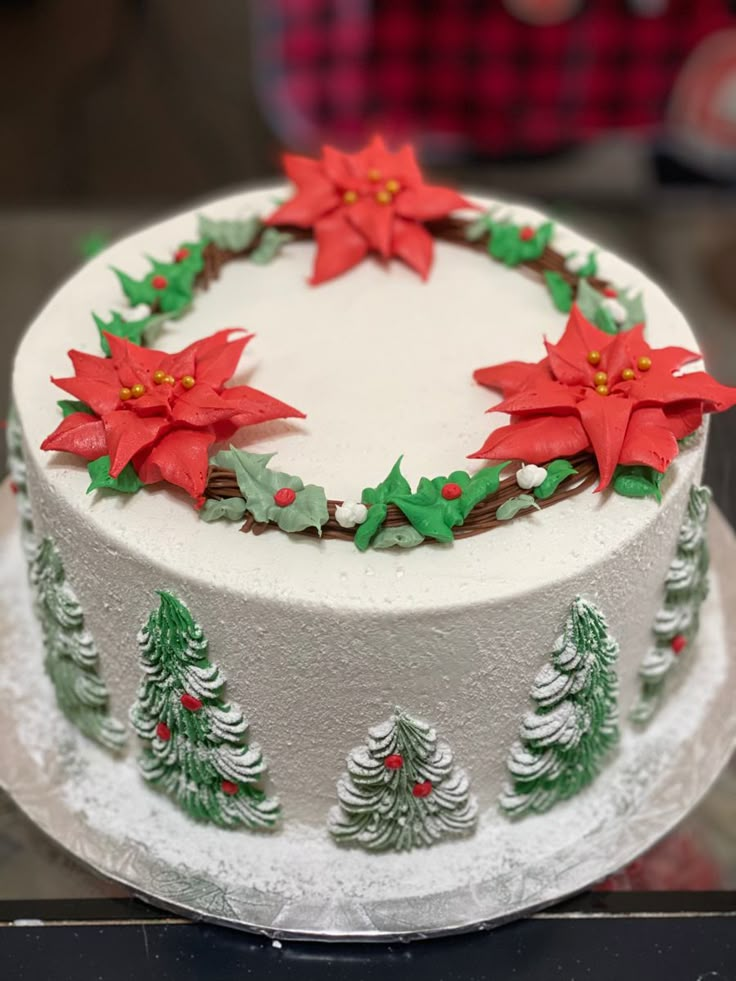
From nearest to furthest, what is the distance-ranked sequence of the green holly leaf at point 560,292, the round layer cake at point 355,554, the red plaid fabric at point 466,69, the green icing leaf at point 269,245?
the round layer cake at point 355,554
the green holly leaf at point 560,292
the green icing leaf at point 269,245
the red plaid fabric at point 466,69

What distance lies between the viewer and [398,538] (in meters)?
1.71

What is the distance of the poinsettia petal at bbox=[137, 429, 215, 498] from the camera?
174 cm

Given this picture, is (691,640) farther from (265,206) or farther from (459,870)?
(265,206)

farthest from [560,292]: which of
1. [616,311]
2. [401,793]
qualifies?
[401,793]

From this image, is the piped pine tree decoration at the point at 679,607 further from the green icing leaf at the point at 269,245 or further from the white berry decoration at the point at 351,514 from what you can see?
the green icing leaf at the point at 269,245

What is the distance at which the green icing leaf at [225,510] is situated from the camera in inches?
68.7

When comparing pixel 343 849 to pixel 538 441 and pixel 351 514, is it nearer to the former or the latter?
pixel 351 514

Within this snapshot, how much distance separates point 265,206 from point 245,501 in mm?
835

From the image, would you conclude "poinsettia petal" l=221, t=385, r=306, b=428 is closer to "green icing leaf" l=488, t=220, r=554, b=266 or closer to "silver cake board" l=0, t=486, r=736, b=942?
"silver cake board" l=0, t=486, r=736, b=942

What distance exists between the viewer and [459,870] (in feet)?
6.34

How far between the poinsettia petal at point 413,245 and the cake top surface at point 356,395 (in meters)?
0.02

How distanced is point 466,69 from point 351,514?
2.75 meters

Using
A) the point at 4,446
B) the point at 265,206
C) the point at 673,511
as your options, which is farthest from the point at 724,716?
the point at 4,446

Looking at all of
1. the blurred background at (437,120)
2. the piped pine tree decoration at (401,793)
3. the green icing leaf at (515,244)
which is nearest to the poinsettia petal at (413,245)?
the green icing leaf at (515,244)
